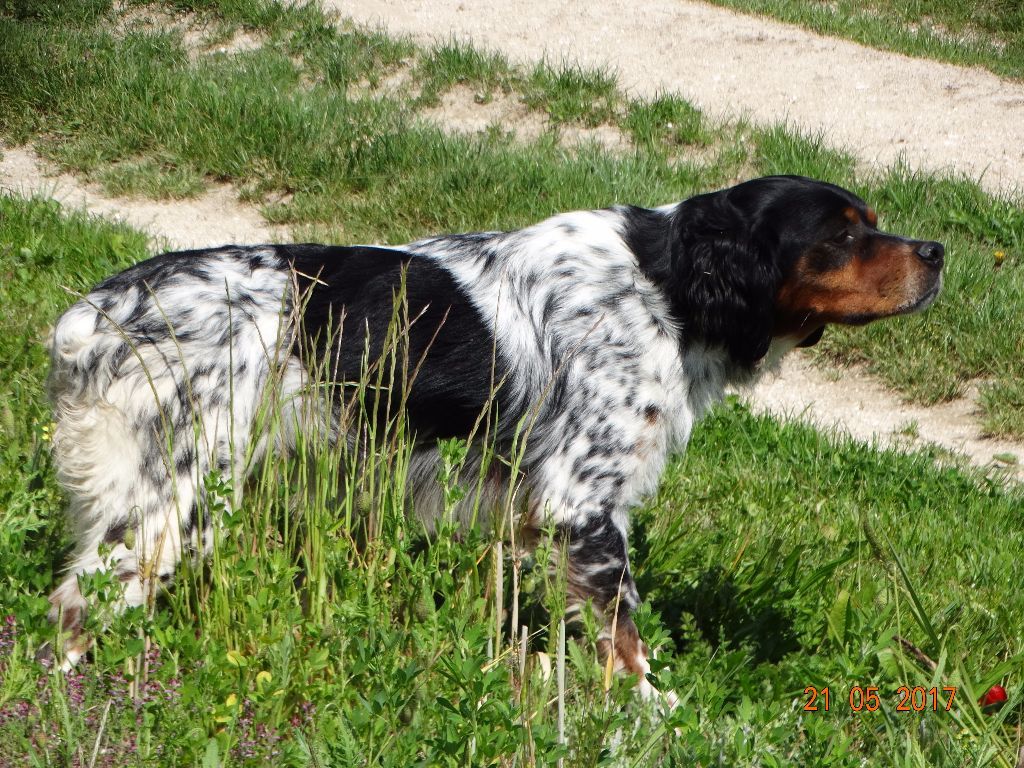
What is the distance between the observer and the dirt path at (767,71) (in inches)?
336

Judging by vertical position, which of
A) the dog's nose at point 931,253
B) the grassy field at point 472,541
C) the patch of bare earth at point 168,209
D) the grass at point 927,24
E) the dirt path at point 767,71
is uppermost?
the dog's nose at point 931,253

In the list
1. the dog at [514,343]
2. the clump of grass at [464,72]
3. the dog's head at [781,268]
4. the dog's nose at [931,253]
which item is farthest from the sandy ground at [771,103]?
the dog at [514,343]

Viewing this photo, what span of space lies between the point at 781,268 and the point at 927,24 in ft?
31.8

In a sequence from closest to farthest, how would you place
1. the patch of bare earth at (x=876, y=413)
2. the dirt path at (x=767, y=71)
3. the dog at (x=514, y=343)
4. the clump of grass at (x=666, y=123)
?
1. the dog at (x=514, y=343)
2. the patch of bare earth at (x=876, y=413)
3. the clump of grass at (x=666, y=123)
4. the dirt path at (x=767, y=71)

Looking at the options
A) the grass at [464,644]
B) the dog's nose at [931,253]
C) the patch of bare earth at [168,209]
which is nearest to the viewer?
the grass at [464,644]

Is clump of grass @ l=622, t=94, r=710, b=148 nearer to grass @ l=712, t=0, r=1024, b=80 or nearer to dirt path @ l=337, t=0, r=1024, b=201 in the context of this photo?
dirt path @ l=337, t=0, r=1024, b=201

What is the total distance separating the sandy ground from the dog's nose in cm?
176

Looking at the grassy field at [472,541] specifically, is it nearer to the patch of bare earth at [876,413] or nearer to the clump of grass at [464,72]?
the clump of grass at [464,72]

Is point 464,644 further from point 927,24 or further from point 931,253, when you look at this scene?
point 927,24

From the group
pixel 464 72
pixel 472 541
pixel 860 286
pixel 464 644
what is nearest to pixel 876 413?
pixel 860 286

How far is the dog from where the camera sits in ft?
10.8

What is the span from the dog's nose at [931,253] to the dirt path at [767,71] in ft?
14.0

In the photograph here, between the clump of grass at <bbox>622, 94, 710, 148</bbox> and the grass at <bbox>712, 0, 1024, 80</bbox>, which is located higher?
the grass at <bbox>712, 0, 1024, 80</bbox>

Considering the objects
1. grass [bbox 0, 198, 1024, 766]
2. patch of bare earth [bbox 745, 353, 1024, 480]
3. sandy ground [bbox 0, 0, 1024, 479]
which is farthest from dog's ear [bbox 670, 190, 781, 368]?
sandy ground [bbox 0, 0, 1024, 479]
